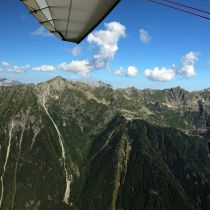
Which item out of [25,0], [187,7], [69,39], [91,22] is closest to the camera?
[25,0]

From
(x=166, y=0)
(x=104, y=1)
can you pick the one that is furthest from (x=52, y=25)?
(x=166, y=0)

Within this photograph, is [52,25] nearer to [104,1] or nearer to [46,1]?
[46,1]

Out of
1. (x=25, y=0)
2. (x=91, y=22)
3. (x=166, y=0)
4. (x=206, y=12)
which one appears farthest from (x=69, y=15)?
(x=206, y=12)

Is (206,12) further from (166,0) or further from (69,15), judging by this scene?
(69,15)

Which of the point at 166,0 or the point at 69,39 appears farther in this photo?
the point at 69,39

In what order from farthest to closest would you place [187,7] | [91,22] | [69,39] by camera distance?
[69,39]
[91,22]
[187,7]

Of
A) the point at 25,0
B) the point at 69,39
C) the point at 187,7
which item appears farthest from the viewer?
the point at 69,39

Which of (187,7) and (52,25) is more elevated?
(187,7)
